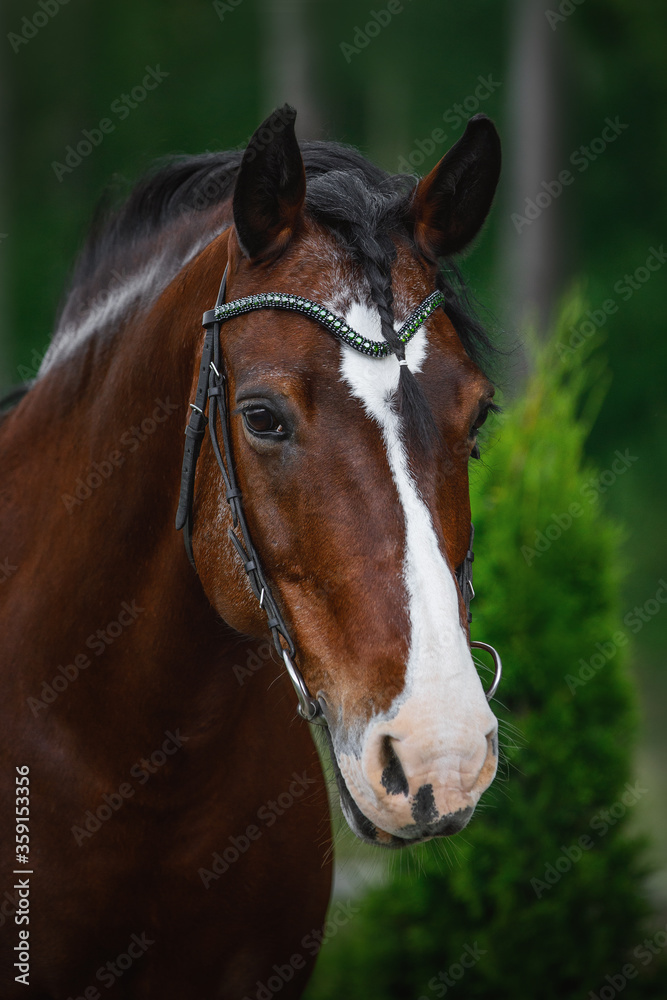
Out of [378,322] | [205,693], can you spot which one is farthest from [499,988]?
[378,322]

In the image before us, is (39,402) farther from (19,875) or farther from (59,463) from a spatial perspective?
(19,875)

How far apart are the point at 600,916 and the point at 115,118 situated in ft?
52.1

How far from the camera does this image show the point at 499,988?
4164mm

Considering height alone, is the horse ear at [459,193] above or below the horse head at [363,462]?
above

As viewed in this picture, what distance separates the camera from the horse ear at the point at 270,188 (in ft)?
6.60
